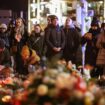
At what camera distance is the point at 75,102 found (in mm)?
3246

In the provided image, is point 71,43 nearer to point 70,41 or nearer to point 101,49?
point 70,41

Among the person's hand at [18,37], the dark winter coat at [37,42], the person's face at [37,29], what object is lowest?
the dark winter coat at [37,42]

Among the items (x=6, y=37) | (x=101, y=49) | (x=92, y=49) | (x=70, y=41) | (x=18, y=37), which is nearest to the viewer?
(x=101, y=49)

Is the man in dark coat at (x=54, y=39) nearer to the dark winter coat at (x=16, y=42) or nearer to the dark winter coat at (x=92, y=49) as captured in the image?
the dark winter coat at (x=92, y=49)

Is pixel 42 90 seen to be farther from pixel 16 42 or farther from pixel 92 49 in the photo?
pixel 16 42

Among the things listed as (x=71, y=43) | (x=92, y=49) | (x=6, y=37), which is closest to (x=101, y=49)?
(x=92, y=49)

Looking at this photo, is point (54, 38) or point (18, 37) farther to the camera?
point (18, 37)

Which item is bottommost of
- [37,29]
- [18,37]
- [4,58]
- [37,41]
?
[4,58]

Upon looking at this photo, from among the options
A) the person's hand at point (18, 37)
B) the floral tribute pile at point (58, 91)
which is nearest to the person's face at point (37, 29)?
the person's hand at point (18, 37)

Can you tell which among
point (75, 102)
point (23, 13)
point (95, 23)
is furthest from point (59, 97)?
point (23, 13)

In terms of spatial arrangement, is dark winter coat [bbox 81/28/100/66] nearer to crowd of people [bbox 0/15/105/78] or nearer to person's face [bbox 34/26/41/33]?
crowd of people [bbox 0/15/105/78]

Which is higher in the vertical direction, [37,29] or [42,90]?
[42,90]

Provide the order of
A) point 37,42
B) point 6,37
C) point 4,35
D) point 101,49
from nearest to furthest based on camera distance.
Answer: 1. point 101,49
2. point 37,42
3. point 6,37
4. point 4,35

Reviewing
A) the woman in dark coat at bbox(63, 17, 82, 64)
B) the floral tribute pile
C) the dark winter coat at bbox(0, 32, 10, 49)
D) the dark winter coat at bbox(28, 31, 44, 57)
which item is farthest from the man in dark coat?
the floral tribute pile
